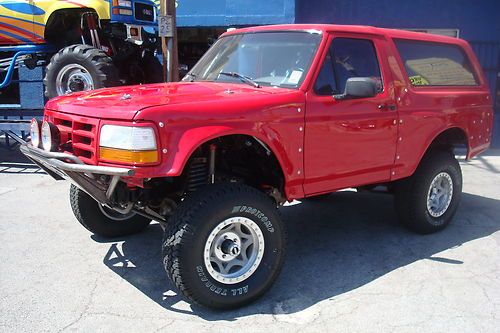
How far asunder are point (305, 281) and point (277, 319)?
2.14ft

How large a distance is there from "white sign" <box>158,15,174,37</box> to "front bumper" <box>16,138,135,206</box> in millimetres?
3668

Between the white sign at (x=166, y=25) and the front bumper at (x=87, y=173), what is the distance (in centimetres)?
367

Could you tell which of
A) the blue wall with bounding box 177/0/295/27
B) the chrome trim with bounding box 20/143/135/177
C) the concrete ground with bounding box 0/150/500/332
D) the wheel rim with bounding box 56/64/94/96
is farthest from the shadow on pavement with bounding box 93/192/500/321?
the blue wall with bounding box 177/0/295/27

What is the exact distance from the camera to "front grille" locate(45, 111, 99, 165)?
3.32 m

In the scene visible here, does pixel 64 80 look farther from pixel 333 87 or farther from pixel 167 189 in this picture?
pixel 333 87

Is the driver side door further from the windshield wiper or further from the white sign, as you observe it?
the white sign

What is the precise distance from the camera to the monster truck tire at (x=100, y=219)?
461cm

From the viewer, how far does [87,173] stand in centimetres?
328

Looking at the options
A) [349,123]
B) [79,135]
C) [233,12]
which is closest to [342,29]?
[349,123]

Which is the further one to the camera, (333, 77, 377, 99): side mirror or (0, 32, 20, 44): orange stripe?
(0, 32, 20, 44): orange stripe

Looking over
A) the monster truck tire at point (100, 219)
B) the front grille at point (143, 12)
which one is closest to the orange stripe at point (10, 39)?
the front grille at point (143, 12)

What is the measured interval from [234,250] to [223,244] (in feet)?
0.29

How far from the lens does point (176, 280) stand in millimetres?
3314

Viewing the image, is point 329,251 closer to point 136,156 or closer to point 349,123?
point 349,123
